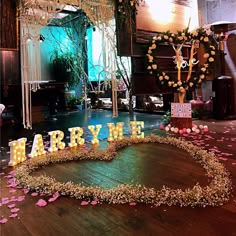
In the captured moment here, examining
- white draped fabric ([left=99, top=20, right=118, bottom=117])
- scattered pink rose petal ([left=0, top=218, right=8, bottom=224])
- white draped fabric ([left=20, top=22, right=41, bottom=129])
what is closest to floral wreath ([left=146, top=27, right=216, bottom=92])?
white draped fabric ([left=99, top=20, right=118, bottom=117])

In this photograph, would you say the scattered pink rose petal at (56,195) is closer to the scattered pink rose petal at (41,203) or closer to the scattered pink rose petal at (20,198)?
the scattered pink rose petal at (41,203)

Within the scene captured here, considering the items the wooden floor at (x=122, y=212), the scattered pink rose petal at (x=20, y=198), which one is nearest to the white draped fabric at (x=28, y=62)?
the wooden floor at (x=122, y=212)

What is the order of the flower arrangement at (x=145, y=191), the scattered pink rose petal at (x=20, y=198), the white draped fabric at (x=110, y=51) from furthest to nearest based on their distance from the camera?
1. the white draped fabric at (x=110, y=51)
2. the scattered pink rose petal at (x=20, y=198)
3. the flower arrangement at (x=145, y=191)

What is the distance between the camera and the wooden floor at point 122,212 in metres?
1.84

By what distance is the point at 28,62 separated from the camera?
4176 mm

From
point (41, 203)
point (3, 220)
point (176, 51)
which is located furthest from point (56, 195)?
point (176, 51)

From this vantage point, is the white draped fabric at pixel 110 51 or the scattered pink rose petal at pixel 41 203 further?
the white draped fabric at pixel 110 51

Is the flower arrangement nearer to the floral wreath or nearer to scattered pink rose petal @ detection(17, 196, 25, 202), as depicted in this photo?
scattered pink rose petal @ detection(17, 196, 25, 202)

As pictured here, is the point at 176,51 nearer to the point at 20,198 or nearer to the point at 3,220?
the point at 20,198

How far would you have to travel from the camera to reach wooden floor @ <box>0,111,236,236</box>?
1837 mm

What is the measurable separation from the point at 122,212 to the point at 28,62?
2935mm

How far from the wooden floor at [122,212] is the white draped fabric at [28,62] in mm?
1333

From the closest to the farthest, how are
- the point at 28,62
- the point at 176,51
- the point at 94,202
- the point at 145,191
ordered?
the point at 94,202, the point at 145,191, the point at 28,62, the point at 176,51

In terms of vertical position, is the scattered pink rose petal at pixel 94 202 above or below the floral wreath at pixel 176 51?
below
